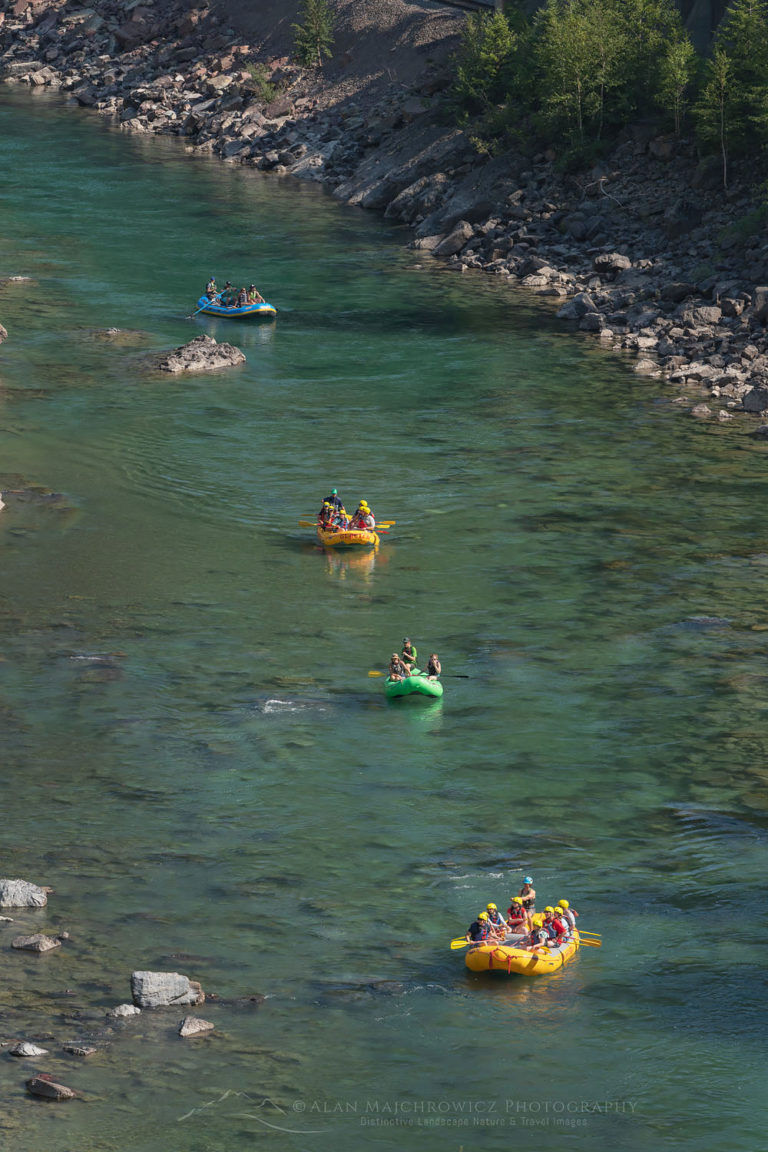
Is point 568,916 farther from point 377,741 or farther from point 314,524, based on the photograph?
point 314,524

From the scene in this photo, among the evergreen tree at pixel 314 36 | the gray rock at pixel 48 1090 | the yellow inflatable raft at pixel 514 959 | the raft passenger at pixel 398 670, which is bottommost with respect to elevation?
the gray rock at pixel 48 1090

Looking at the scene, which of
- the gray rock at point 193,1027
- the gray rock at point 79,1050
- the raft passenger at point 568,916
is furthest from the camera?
the raft passenger at point 568,916

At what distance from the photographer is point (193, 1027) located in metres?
24.4

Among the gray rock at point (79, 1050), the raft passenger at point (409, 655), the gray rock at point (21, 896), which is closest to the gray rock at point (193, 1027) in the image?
the gray rock at point (79, 1050)

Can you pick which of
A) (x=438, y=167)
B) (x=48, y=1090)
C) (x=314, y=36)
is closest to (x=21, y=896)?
(x=48, y=1090)

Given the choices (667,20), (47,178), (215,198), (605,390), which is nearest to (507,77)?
(667,20)

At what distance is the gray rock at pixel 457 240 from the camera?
82.9m

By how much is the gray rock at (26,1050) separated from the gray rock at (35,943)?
3.03 meters

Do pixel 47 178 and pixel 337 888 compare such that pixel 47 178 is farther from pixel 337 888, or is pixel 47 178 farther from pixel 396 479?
pixel 337 888

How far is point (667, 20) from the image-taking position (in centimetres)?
8606

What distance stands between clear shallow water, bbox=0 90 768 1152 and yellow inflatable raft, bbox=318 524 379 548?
17.9 inches

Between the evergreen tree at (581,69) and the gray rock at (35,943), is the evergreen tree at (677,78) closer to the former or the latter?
the evergreen tree at (581,69)

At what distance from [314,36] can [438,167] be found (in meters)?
30.6

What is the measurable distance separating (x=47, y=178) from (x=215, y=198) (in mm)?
11354
